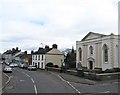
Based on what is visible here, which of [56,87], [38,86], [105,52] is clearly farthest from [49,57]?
[56,87]

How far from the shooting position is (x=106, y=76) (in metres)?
32.3

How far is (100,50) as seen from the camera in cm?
5125

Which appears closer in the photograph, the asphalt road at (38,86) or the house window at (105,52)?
the asphalt road at (38,86)

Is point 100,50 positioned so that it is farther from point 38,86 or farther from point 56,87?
point 56,87

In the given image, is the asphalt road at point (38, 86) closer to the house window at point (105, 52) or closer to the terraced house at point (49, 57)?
the house window at point (105, 52)

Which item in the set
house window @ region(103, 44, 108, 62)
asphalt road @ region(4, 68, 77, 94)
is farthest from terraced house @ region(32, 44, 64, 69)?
asphalt road @ region(4, 68, 77, 94)

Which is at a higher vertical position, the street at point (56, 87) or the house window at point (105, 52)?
the house window at point (105, 52)

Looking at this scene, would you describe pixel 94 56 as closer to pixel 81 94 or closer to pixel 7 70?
pixel 7 70

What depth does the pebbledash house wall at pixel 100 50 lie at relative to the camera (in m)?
46.9

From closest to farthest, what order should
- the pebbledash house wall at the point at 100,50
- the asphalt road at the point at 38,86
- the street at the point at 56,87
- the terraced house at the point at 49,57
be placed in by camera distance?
1. the street at the point at 56,87
2. the asphalt road at the point at 38,86
3. the pebbledash house wall at the point at 100,50
4. the terraced house at the point at 49,57

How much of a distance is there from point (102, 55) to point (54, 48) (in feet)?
84.1

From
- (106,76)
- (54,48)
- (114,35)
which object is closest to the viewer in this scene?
(106,76)

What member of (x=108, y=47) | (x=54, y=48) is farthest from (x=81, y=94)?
(x=54, y=48)

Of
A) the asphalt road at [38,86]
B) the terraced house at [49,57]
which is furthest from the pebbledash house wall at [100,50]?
the asphalt road at [38,86]
